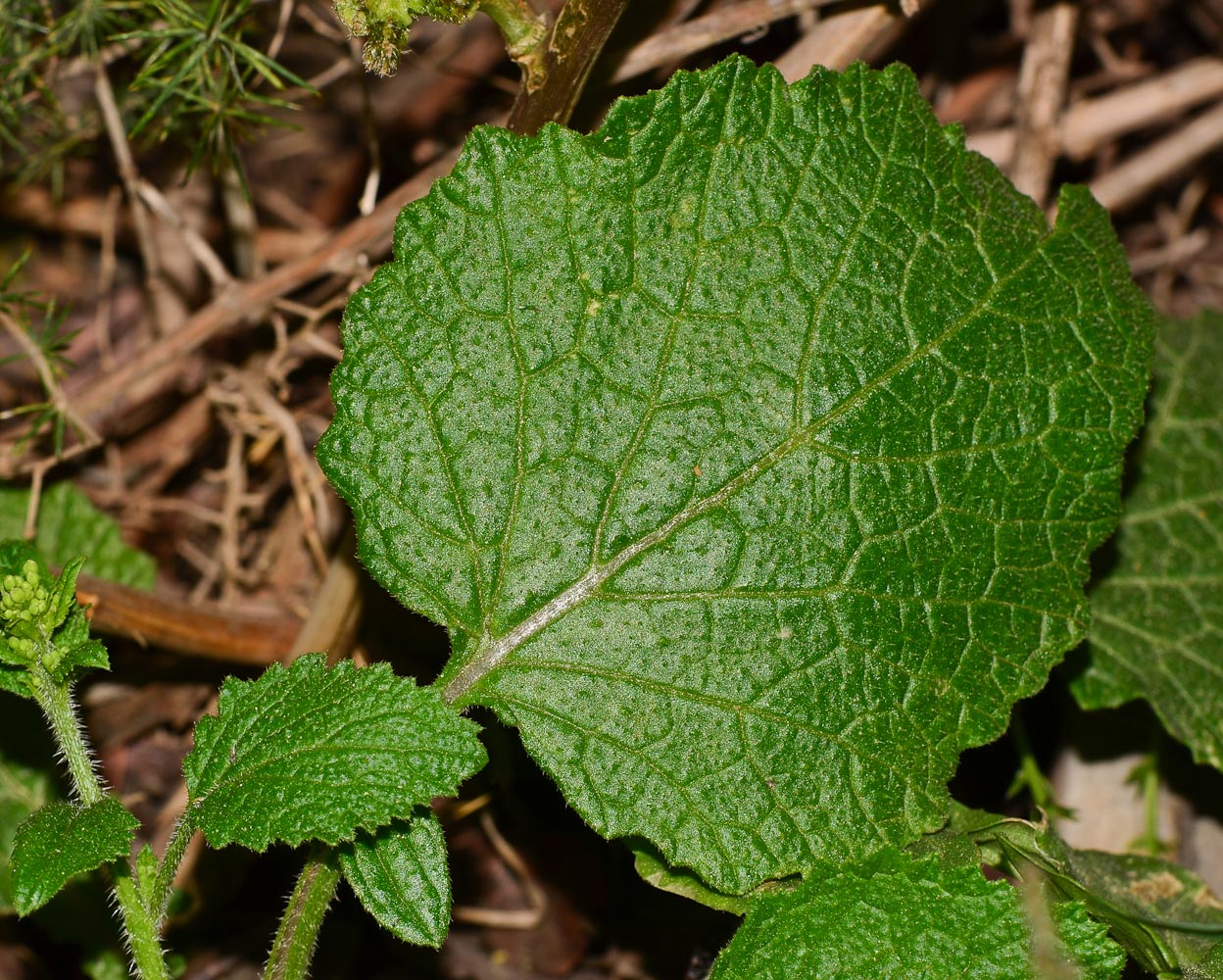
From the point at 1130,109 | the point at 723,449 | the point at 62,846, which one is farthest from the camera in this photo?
the point at 1130,109

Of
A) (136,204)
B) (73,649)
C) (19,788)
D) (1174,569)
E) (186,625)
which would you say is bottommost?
(19,788)

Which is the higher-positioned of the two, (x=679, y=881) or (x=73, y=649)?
(x=679, y=881)

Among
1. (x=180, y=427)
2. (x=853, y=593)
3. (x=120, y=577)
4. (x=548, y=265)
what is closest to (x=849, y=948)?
(x=853, y=593)

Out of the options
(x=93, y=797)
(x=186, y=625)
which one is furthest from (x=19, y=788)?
(x=93, y=797)

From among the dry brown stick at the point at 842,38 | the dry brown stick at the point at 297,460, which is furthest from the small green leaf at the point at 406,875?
the dry brown stick at the point at 842,38

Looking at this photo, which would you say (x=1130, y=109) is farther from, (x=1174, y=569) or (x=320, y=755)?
(x=320, y=755)

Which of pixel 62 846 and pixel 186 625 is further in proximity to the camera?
pixel 186 625

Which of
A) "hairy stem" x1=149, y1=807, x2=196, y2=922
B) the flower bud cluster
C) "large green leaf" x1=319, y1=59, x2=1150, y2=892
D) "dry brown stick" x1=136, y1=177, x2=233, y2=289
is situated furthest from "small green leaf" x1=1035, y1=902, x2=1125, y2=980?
"dry brown stick" x1=136, y1=177, x2=233, y2=289
